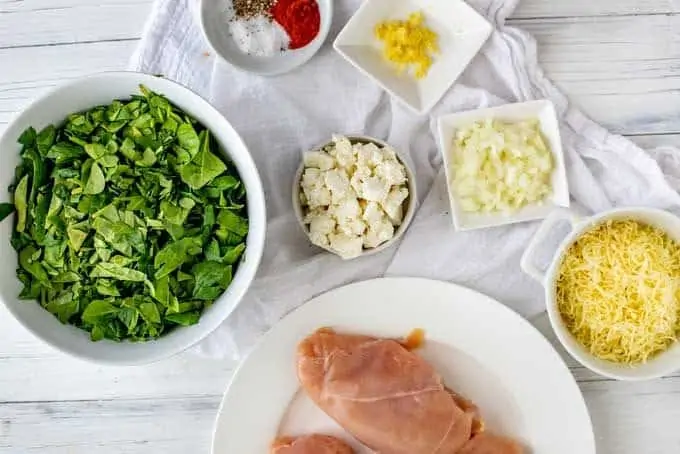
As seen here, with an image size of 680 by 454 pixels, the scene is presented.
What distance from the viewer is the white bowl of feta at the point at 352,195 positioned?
1.64 m

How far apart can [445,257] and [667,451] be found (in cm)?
59

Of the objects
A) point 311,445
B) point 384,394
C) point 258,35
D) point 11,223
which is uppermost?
point 258,35

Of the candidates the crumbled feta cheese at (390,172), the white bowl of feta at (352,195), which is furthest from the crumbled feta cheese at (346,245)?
the crumbled feta cheese at (390,172)

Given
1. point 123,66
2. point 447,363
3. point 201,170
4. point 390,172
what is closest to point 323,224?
point 390,172

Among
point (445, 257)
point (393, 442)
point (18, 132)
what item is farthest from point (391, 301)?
point (18, 132)

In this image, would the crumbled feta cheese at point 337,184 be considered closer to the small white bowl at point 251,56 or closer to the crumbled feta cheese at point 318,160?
the crumbled feta cheese at point 318,160

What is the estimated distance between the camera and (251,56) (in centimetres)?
173

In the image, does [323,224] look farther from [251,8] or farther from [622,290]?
[622,290]

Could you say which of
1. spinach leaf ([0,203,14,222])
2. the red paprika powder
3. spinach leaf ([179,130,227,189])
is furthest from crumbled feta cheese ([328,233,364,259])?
spinach leaf ([0,203,14,222])

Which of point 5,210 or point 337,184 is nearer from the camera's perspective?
point 5,210

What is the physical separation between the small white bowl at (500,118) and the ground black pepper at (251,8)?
39cm

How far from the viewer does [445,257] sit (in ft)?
5.72

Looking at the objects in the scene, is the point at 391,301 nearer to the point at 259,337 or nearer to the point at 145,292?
the point at 259,337

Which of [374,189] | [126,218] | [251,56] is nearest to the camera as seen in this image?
[126,218]
